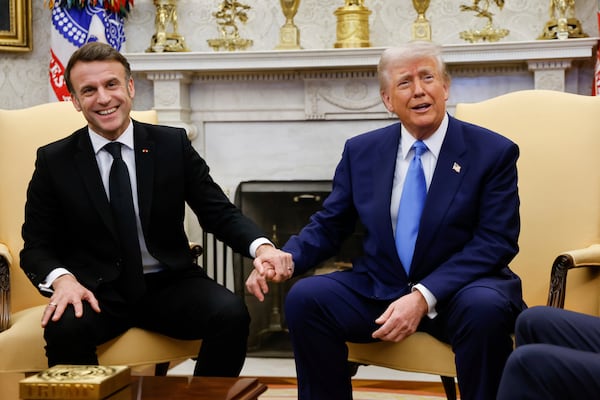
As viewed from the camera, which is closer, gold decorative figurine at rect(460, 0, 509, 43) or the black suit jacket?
the black suit jacket

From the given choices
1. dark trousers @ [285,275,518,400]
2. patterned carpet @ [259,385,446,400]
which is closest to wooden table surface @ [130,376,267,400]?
dark trousers @ [285,275,518,400]

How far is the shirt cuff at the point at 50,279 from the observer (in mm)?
2623

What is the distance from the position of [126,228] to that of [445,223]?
98 centimetres

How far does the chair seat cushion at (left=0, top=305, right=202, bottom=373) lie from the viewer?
2.60 metres

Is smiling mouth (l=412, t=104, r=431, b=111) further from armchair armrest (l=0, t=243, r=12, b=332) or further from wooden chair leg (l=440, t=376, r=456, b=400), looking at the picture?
armchair armrest (l=0, t=243, r=12, b=332)

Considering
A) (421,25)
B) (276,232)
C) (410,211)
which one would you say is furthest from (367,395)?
(421,25)

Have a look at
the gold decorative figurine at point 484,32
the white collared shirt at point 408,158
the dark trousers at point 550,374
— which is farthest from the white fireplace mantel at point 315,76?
the dark trousers at point 550,374

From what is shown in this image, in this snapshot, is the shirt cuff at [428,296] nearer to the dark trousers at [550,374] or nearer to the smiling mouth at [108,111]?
the dark trousers at [550,374]

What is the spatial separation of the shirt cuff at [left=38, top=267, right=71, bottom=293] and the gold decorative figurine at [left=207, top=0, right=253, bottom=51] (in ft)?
7.13

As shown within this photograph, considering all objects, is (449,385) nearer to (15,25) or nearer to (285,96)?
(285,96)

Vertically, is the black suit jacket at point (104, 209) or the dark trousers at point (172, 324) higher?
the black suit jacket at point (104, 209)

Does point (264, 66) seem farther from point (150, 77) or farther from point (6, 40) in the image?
point (6, 40)

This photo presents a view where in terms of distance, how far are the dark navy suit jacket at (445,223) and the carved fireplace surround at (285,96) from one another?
5.43 ft

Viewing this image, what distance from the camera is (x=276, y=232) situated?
15.2 feet
